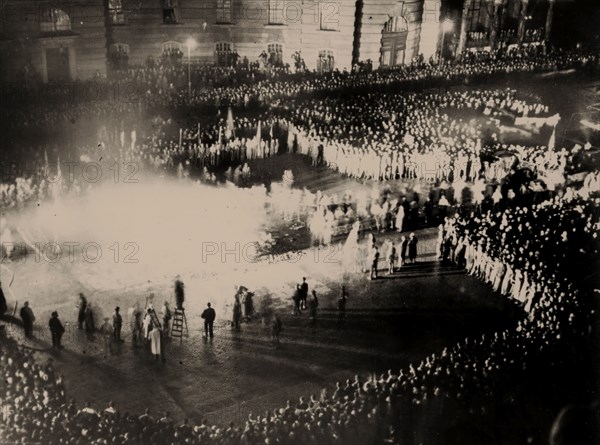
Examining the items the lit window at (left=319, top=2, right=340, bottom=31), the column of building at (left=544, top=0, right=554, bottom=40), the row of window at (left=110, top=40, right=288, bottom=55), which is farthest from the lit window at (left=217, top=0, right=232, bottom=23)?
the column of building at (left=544, top=0, right=554, bottom=40)

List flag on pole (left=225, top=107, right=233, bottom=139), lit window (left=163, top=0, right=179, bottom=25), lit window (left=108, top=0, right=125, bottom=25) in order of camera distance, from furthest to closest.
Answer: lit window (left=163, top=0, right=179, bottom=25) < lit window (left=108, top=0, right=125, bottom=25) < flag on pole (left=225, top=107, right=233, bottom=139)

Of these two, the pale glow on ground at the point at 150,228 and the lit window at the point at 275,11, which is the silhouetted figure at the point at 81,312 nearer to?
the pale glow on ground at the point at 150,228

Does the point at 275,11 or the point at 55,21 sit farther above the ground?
the point at 275,11

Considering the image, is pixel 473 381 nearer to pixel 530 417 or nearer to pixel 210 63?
pixel 530 417

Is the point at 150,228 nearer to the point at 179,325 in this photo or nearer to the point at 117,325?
the point at 179,325

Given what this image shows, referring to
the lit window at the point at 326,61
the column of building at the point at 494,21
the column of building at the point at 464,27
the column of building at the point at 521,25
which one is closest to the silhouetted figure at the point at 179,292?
the lit window at the point at 326,61

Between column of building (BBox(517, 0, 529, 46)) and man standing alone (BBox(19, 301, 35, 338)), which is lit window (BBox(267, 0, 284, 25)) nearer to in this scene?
column of building (BBox(517, 0, 529, 46))

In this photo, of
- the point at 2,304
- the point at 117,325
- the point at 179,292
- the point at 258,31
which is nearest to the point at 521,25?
the point at 258,31
